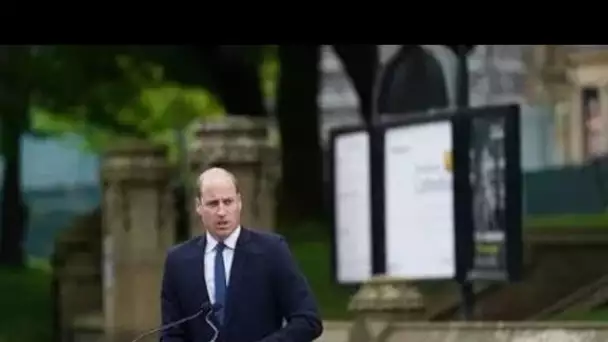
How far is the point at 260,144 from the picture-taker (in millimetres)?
8938

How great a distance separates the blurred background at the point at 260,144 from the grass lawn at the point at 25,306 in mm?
17

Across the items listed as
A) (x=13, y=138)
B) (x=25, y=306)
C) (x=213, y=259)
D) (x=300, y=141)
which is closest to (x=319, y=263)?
(x=300, y=141)

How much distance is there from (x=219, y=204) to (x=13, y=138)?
17.7 feet

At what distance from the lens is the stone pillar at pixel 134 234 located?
896cm

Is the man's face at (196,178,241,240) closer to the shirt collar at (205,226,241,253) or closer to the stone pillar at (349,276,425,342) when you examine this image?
the shirt collar at (205,226,241,253)

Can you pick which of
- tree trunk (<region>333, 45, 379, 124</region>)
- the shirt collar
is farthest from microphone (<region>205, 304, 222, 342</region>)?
tree trunk (<region>333, 45, 379, 124</region>)

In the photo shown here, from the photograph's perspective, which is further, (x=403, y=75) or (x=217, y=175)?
(x=403, y=75)

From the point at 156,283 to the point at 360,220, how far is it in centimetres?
132

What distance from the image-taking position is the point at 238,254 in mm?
3928

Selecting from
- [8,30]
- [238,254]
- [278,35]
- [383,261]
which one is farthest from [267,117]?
[238,254]

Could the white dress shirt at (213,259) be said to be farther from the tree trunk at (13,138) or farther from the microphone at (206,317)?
the tree trunk at (13,138)

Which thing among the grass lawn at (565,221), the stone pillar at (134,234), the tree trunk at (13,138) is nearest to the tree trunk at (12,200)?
the tree trunk at (13,138)

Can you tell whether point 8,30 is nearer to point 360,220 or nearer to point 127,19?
point 127,19

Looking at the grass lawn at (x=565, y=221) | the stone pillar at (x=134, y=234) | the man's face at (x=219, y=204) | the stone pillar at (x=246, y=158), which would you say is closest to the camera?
the man's face at (x=219, y=204)
